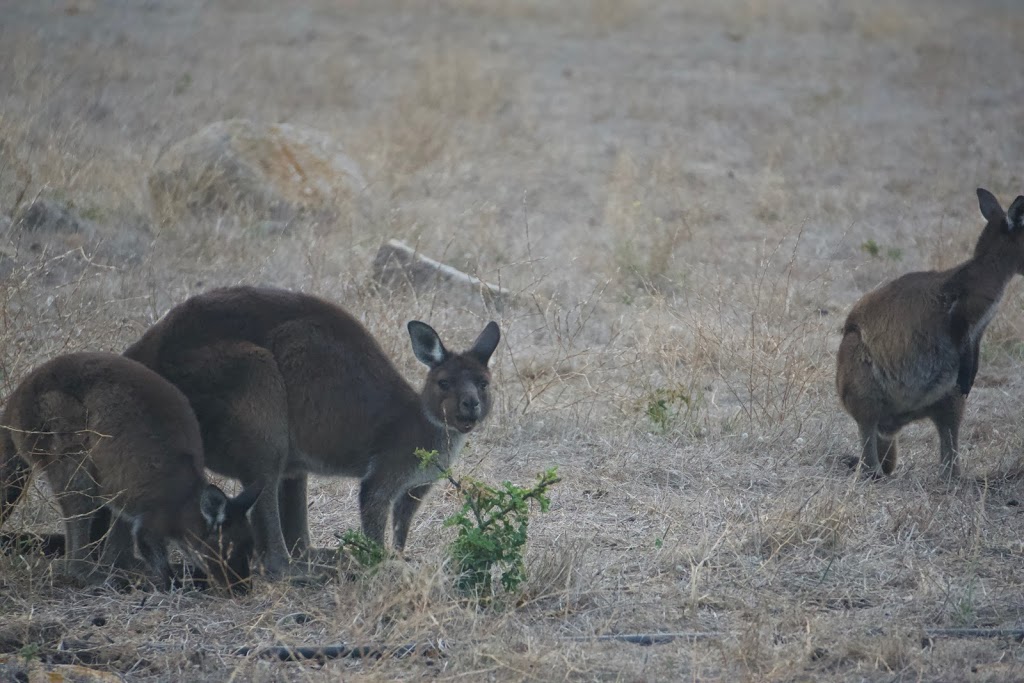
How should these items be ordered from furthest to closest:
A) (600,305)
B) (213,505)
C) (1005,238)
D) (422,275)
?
(600,305) < (422,275) < (1005,238) < (213,505)

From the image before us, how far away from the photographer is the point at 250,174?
11688mm

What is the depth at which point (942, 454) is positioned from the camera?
7234 millimetres

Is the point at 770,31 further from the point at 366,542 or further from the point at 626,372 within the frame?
the point at 366,542

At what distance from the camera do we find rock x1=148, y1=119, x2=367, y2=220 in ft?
37.6

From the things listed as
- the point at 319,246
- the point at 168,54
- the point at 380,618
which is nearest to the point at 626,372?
the point at 319,246

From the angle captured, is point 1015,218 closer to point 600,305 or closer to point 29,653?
point 600,305

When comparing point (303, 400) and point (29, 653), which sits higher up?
point (303, 400)

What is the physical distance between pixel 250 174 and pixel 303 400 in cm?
636

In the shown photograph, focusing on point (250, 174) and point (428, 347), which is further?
point (250, 174)

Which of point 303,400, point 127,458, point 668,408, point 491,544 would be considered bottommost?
point 668,408

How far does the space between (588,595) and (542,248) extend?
652cm

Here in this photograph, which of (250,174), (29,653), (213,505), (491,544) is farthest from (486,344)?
(250,174)

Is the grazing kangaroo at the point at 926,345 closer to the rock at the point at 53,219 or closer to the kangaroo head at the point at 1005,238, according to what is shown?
the kangaroo head at the point at 1005,238

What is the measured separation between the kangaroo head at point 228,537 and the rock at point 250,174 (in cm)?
630
